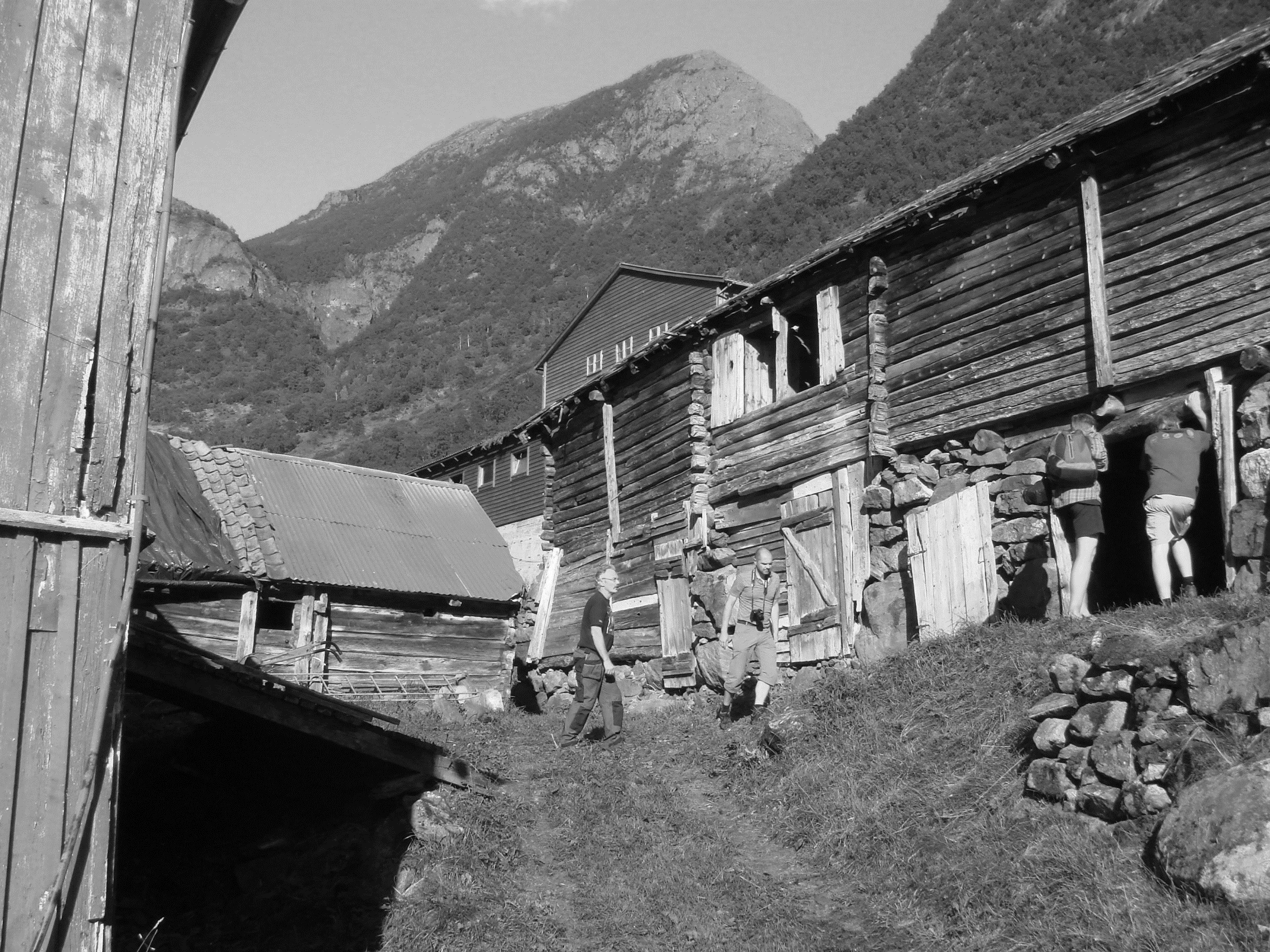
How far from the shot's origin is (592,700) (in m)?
11.0

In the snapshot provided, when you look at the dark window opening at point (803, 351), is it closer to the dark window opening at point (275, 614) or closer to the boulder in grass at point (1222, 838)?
the dark window opening at point (275, 614)

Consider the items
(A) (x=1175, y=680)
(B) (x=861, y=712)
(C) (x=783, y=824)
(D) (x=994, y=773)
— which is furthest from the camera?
(B) (x=861, y=712)

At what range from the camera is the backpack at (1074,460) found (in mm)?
9141

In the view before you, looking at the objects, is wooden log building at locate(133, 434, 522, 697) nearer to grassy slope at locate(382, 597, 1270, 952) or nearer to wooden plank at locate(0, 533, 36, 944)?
grassy slope at locate(382, 597, 1270, 952)

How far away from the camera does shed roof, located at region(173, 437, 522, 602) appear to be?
17.9 metres

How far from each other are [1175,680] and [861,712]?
10.4 ft

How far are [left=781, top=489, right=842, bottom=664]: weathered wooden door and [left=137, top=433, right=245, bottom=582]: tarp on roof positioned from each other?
871 centimetres

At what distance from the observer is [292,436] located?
5978 centimetres

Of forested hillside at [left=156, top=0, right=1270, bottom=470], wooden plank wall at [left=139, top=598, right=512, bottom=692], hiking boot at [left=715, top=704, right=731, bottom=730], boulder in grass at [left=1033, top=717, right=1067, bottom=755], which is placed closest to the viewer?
boulder in grass at [left=1033, top=717, right=1067, bottom=755]

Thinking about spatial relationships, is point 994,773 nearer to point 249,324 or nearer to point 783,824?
point 783,824

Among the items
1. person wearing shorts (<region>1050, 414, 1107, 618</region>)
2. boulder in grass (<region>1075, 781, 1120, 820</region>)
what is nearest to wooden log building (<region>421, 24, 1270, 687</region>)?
person wearing shorts (<region>1050, 414, 1107, 618</region>)

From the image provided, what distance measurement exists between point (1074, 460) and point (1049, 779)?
3350 mm

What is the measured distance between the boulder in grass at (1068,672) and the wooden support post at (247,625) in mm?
12687

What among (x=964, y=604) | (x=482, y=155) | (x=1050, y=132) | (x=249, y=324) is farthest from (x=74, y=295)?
(x=482, y=155)
